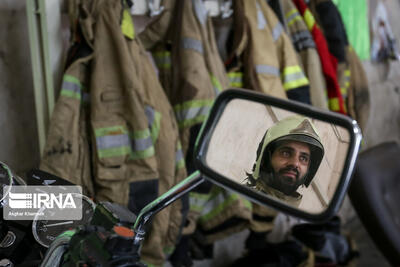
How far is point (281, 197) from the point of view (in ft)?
1.33

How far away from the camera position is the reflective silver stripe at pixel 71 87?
4.21 feet

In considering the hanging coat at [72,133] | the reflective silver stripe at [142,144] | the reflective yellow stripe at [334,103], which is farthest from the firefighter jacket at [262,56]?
the hanging coat at [72,133]

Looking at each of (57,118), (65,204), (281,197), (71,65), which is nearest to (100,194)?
(57,118)

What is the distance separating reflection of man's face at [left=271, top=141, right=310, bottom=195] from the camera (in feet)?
1.33

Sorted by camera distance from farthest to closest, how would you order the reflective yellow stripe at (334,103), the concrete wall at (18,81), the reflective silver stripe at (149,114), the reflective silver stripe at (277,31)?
the reflective yellow stripe at (334,103)
the reflective silver stripe at (277,31)
the reflective silver stripe at (149,114)
the concrete wall at (18,81)

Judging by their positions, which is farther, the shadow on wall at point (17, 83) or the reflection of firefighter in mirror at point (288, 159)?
the shadow on wall at point (17, 83)

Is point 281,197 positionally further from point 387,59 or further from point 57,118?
point 387,59

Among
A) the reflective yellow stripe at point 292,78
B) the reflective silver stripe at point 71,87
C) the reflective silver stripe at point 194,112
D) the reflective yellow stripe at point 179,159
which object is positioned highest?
the reflective silver stripe at point 71,87

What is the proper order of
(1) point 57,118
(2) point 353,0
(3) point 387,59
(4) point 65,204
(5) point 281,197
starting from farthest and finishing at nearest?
(3) point 387,59, (2) point 353,0, (1) point 57,118, (4) point 65,204, (5) point 281,197

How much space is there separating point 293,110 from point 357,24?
2968mm

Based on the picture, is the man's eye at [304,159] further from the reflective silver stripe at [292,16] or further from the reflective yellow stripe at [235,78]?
the reflective silver stripe at [292,16]

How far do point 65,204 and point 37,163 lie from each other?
2.68 ft

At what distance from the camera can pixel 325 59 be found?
2055mm

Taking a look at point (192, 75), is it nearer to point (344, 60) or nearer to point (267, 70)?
point (267, 70)
